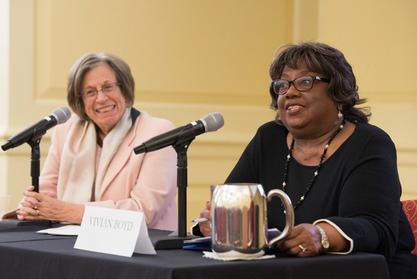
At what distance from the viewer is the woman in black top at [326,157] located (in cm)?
250

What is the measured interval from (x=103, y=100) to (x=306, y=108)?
118 centimetres

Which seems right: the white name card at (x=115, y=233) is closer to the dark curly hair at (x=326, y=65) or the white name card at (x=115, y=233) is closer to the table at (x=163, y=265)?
the table at (x=163, y=265)

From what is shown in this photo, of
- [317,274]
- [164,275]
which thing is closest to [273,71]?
[317,274]

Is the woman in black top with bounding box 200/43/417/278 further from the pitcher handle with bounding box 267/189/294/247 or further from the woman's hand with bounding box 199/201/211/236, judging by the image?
the pitcher handle with bounding box 267/189/294/247

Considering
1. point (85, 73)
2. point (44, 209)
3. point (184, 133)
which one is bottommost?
point (44, 209)

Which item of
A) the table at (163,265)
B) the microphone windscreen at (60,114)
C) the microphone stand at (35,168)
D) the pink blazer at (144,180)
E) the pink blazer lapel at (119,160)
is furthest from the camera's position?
the pink blazer lapel at (119,160)

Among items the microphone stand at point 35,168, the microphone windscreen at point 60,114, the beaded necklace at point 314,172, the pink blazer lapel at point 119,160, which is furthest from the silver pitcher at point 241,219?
the pink blazer lapel at point 119,160

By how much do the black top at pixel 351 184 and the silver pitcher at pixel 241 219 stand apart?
0.29 metres

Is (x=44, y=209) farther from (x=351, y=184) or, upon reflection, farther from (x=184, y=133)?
(x=351, y=184)

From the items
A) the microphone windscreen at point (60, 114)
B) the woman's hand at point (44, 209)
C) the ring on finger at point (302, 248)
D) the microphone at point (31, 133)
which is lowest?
the woman's hand at point (44, 209)

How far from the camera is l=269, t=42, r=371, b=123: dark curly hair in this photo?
9.01 ft

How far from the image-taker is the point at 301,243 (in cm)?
212

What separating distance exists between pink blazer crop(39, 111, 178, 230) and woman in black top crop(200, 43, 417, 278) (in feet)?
1.86

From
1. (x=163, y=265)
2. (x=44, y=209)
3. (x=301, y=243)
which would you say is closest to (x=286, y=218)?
(x=301, y=243)
